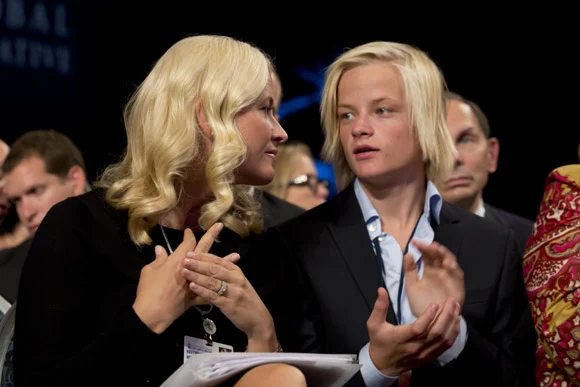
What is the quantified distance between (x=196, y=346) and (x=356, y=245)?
71 cm

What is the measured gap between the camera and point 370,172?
287 centimetres

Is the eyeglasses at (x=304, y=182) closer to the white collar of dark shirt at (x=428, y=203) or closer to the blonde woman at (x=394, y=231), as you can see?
the blonde woman at (x=394, y=231)

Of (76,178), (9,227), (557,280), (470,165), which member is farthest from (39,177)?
(557,280)

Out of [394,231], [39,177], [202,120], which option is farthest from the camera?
[39,177]

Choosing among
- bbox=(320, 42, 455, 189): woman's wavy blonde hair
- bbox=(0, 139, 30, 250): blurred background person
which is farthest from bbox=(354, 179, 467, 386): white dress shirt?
bbox=(0, 139, 30, 250): blurred background person

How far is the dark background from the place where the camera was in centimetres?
615

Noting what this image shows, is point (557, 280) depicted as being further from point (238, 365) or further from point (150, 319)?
point (150, 319)

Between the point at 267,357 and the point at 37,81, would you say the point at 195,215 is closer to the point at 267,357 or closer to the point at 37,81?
the point at 267,357

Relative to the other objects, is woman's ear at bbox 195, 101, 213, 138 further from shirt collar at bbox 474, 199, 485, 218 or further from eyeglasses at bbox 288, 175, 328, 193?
eyeglasses at bbox 288, 175, 328, 193

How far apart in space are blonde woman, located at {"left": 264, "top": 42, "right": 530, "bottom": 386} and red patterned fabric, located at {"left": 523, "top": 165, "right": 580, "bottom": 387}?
0.19 meters

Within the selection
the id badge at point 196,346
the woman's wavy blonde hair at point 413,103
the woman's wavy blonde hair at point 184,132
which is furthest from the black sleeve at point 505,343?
the woman's wavy blonde hair at point 184,132

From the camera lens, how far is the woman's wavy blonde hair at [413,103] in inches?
116

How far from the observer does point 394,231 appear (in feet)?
9.61

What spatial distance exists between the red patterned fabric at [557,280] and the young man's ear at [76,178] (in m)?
2.54
